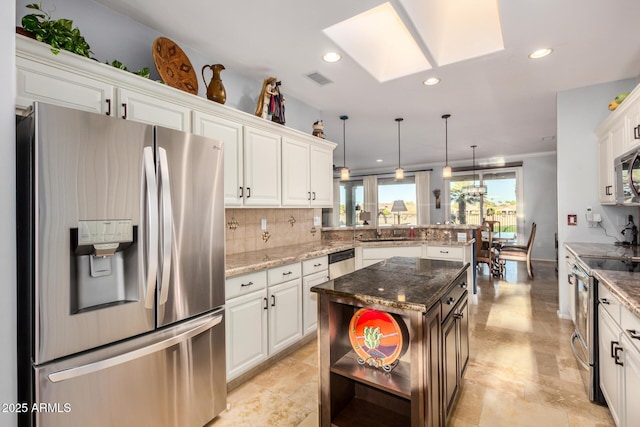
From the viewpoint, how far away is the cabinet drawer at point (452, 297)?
5.32 ft

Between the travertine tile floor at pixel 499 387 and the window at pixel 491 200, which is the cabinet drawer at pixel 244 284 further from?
the window at pixel 491 200

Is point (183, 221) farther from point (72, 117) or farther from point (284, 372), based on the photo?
point (284, 372)

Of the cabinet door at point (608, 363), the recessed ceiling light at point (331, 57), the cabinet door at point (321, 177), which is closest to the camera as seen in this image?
the cabinet door at point (608, 363)

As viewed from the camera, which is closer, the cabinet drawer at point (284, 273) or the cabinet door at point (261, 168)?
the cabinet drawer at point (284, 273)

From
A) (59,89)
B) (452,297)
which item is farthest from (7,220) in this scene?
(452,297)

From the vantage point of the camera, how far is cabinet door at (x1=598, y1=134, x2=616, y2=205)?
9.61 feet

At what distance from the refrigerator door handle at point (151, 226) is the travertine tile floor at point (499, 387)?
3.34 ft

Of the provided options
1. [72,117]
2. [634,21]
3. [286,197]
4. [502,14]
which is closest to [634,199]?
[634,21]

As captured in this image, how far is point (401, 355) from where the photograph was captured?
157 cm

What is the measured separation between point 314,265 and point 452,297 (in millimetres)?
1483

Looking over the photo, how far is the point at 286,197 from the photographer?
3.11m

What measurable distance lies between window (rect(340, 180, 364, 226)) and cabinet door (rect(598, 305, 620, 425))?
27.9ft

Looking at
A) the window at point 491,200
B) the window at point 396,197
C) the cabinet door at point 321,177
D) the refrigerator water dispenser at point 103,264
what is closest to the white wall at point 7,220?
the refrigerator water dispenser at point 103,264

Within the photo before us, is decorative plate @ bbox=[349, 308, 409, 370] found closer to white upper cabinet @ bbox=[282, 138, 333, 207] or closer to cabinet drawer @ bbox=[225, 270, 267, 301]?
cabinet drawer @ bbox=[225, 270, 267, 301]
